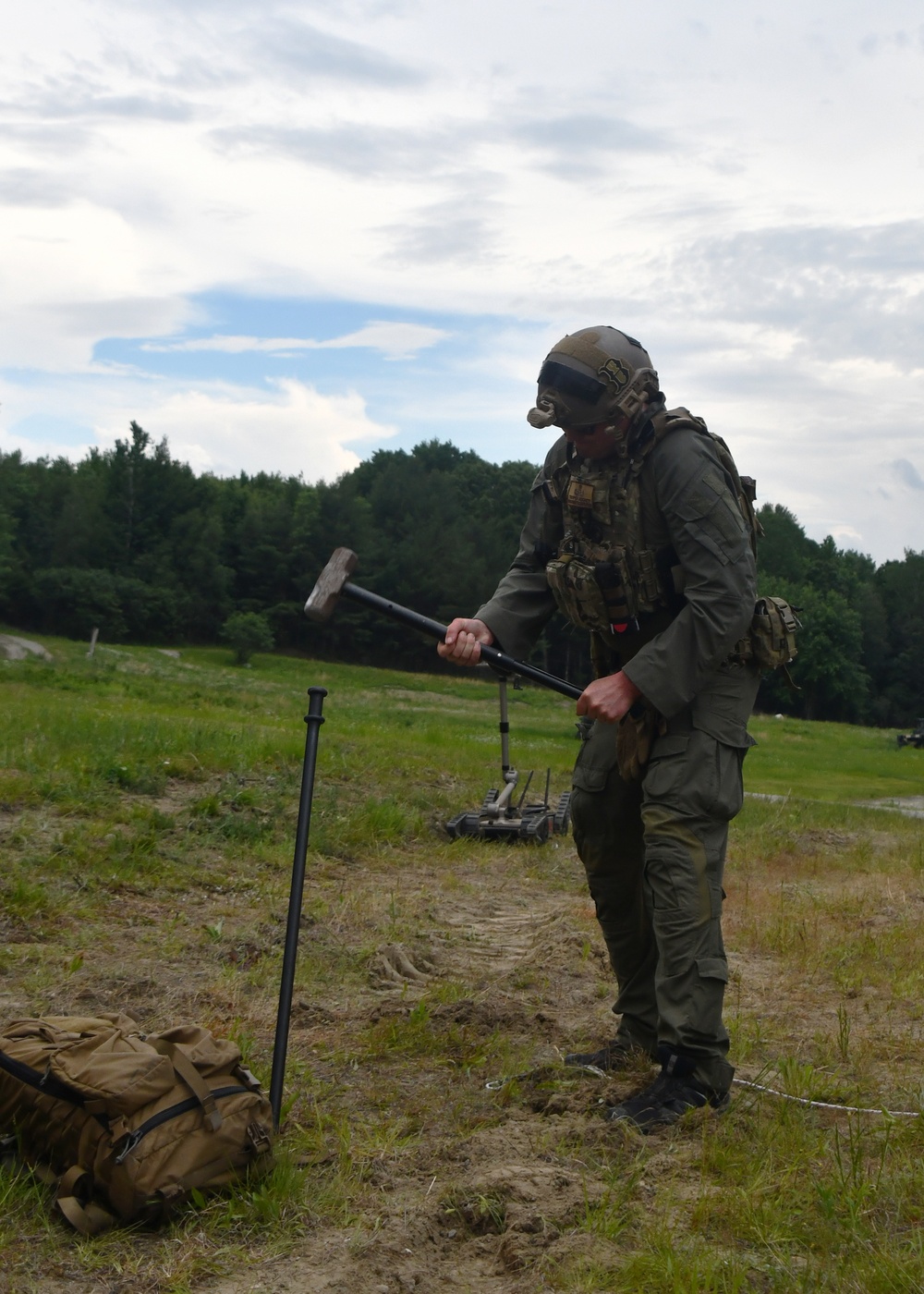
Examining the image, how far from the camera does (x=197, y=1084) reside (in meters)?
3.21

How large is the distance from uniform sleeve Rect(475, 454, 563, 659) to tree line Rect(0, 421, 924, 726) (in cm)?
6220

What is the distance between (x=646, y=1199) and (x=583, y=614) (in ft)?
6.20

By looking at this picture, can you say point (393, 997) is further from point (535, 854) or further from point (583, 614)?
point (535, 854)

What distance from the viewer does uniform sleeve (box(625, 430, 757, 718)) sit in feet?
13.1

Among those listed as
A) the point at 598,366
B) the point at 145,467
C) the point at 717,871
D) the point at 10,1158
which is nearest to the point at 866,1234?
the point at 717,871

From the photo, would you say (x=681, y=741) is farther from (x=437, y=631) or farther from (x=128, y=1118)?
(x=128, y=1118)

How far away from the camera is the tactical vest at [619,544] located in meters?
4.22

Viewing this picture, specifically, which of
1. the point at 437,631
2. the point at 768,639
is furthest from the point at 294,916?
the point at 768,639

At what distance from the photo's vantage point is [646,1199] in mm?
3166

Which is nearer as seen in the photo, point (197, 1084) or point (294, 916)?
point (197, 1084)

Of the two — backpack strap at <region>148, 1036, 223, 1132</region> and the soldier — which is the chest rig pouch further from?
backpack strap at <region>148, 1036, 223, 1132</region>

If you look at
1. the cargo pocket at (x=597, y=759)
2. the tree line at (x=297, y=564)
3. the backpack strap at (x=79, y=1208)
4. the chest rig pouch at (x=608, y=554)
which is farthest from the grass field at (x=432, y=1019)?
the tree line at (x=297, y=564)

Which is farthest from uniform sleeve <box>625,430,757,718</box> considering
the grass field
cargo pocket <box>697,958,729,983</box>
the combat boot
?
the grass field

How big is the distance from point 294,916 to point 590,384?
190cm
